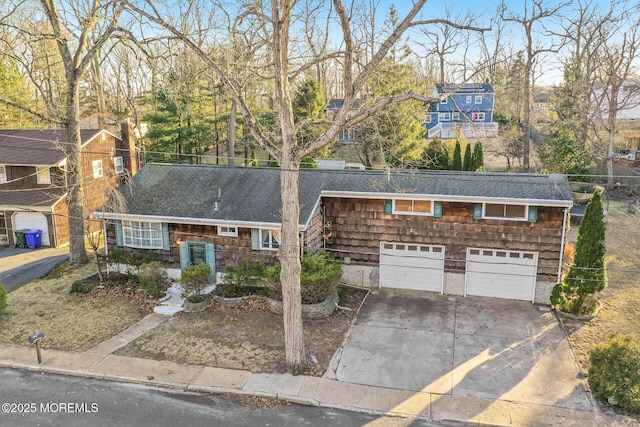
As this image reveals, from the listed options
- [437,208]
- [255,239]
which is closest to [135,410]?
[255,239]

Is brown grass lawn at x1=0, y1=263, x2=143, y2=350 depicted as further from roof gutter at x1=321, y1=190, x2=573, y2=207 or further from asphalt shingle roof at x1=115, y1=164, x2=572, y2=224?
roof gutter at x1=321, y1=190, x2=573, y2=207

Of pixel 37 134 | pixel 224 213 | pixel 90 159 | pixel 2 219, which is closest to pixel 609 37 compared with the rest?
pixel 224 213

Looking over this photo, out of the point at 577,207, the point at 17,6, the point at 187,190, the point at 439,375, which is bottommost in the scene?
the point at 439,375

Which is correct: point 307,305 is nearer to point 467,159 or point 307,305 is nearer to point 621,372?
point 621,372

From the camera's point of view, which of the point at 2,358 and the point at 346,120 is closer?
the point at 346,120

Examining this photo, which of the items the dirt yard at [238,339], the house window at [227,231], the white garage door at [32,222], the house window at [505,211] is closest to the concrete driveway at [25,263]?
the white garage door at [32,222]

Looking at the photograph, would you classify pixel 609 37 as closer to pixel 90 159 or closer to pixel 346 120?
pixel 346 120
